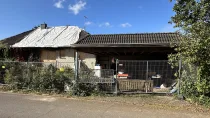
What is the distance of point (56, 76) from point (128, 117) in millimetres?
4706

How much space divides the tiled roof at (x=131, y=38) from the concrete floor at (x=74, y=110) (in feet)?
19.8

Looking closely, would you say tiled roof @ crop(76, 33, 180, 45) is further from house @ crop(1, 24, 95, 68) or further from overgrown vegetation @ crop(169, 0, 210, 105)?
overgrown vegetation @ crop(169, 0, 210, 105)

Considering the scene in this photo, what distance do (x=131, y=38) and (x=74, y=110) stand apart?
8261 millimetres

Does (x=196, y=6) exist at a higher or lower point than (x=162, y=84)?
higher

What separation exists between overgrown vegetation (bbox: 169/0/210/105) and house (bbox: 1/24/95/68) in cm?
1077

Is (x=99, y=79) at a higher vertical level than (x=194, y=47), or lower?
lower

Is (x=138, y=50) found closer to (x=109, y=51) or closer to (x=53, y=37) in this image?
(x=109, y=51)

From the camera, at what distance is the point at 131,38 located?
14258mm

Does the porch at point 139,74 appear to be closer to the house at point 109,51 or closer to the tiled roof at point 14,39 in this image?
the house at point 109,51

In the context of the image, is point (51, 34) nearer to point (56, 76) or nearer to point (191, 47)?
point (56, 76)

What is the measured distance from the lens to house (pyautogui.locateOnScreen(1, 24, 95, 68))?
1922cm

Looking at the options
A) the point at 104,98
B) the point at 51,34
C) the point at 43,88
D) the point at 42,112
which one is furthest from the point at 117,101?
the point at 51,34

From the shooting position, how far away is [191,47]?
720cm

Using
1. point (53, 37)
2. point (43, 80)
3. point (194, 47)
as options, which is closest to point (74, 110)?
point (43, 80)
